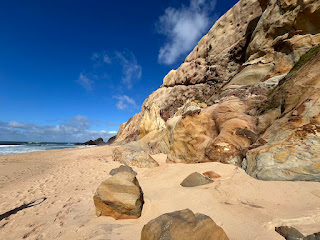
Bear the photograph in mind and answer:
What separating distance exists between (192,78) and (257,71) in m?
13.7

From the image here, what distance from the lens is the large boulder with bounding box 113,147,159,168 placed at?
846 cm

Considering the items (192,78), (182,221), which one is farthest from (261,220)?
(192,78)

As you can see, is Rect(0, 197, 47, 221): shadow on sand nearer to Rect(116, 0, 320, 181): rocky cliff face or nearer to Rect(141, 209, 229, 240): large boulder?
Rect(141, 209, 229, 240): large boulder

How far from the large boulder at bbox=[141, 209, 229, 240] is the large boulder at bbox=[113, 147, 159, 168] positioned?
6.36 metres

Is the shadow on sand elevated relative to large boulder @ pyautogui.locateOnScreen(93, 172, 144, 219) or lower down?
lower down

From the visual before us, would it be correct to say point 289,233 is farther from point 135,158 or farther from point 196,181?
point 135,158

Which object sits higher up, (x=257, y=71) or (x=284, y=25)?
(x=284, y=25)

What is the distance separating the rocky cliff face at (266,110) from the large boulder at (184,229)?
250 centimetres

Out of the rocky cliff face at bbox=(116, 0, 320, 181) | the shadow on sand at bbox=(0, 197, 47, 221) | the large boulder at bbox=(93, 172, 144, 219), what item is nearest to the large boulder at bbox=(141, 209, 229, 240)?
the large boulder at bbox=(93, 172, 144, 219)

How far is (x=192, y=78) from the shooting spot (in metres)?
25.8

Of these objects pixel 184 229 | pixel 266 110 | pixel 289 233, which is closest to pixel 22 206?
pixel 184 229

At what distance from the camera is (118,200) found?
3184 millimetres

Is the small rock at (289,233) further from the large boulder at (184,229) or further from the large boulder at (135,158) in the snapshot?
the large boulder at (135,158)

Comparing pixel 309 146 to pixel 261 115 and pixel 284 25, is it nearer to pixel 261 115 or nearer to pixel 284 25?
pixel 261 115
